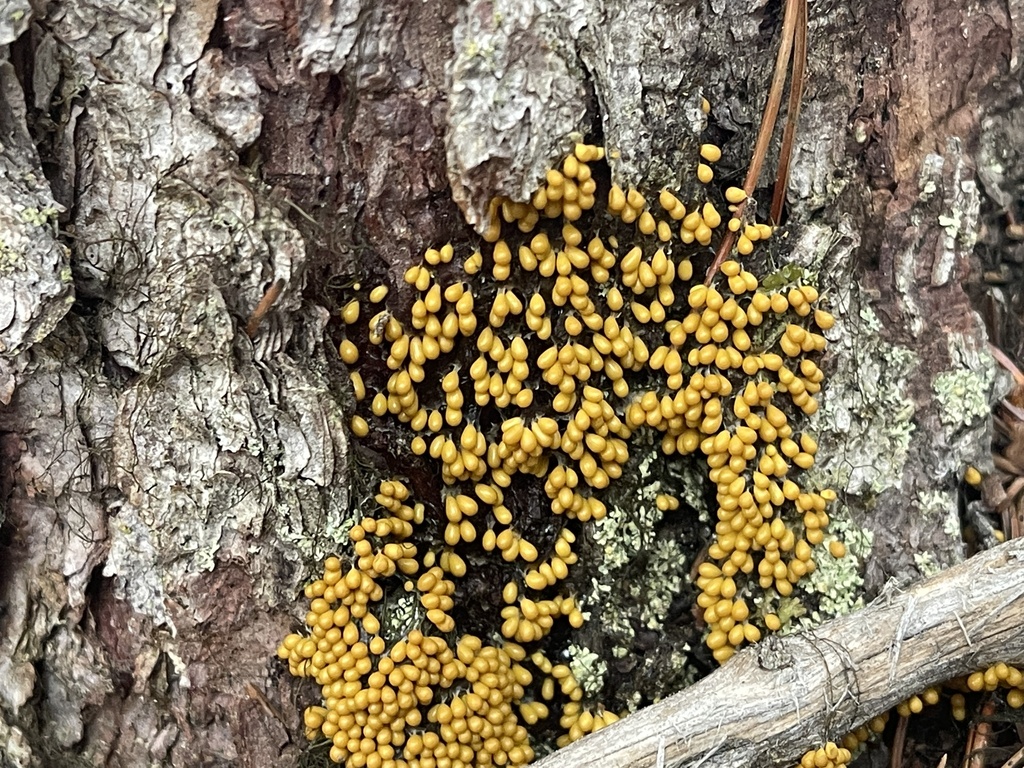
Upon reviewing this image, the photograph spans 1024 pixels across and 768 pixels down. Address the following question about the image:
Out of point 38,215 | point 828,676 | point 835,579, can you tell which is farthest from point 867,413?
point 38,215

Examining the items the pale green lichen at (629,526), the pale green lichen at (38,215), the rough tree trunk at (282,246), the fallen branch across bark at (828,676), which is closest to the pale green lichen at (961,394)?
the rough tree trunk at (282,246)

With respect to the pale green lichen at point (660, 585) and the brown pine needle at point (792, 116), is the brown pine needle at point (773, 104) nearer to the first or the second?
the brown pine needle at point (792, 116)

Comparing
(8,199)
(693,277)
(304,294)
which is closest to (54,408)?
(8,199)

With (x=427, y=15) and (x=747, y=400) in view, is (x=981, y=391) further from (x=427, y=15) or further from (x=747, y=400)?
(x=427, y=15)

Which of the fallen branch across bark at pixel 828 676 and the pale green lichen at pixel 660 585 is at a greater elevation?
the pale green lichen at pixel 660 585

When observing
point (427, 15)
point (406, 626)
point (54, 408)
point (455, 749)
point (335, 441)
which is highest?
point (427, 15)

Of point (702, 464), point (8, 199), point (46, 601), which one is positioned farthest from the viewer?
point (702, 464)
